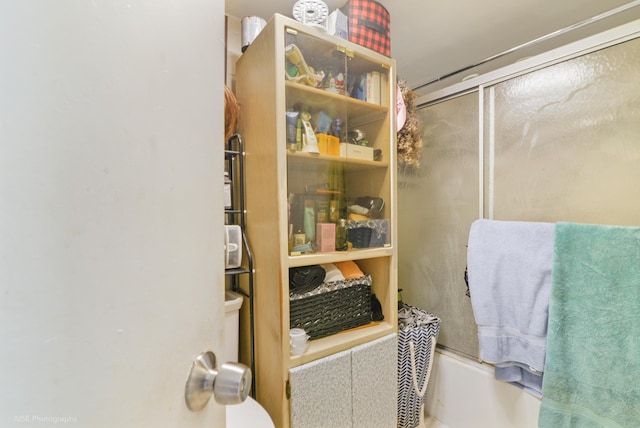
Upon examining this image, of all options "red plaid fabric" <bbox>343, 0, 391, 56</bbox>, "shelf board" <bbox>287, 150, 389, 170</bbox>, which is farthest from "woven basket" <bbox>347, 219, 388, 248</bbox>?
"red plaid fabric" <bbox>343, 0, 391, 56</bbox>

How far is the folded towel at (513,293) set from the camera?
1144mm

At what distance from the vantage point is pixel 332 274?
1.19 meters

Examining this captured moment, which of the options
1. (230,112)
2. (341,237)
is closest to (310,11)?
(230,112)

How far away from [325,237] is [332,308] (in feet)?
1.02

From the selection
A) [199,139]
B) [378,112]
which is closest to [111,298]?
[199,139]

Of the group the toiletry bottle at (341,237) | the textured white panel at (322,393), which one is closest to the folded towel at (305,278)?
the toiletry bottle at (341,237)

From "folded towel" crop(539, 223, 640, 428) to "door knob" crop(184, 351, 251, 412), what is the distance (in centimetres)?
124

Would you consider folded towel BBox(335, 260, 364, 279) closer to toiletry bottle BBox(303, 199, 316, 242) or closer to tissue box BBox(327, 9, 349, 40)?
toiletry bottle BBox(303, 199, 316, 242)

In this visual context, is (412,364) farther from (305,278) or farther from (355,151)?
(355,151)

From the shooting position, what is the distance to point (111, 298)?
278 millimetres

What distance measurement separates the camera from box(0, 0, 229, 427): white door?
0.23 meters

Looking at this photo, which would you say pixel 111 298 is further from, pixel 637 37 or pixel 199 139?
pixel 637 37

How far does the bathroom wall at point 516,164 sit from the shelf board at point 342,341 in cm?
58

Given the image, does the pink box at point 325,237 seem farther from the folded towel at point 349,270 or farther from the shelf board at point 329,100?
the shelf board at point 329,100
